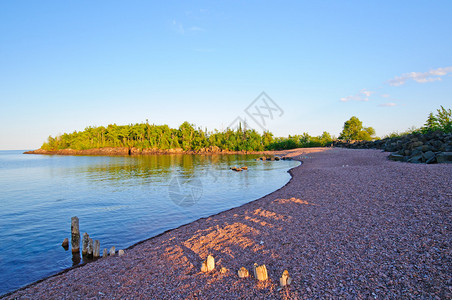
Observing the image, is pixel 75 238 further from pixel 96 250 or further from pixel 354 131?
pixel 354 131

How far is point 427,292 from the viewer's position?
5.54 metres

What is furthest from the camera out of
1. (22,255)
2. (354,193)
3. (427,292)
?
(354,193)

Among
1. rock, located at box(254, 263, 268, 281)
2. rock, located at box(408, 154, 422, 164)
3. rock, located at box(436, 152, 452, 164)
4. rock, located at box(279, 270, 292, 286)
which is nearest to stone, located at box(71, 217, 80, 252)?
rock, located at box(254, 263, 268, 281)

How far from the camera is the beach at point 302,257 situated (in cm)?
630

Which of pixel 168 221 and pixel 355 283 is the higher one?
pixel 355 283

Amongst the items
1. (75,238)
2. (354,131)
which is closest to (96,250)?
(75,238)

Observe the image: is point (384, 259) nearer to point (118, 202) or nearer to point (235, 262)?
point (235, 262)

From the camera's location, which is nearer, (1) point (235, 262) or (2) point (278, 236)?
(1) point (235, 262)

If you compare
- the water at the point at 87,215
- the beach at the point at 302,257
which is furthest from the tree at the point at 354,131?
the beach at the point at 302,257

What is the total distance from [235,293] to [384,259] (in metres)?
4.76

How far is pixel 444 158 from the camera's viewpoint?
23.4m

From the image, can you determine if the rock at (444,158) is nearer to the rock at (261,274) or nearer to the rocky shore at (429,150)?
the rocky shore at (429,150)

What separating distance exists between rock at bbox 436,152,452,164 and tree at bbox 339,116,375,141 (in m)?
83.9

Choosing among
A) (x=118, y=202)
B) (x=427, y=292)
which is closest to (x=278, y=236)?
(x=427, y=292)
